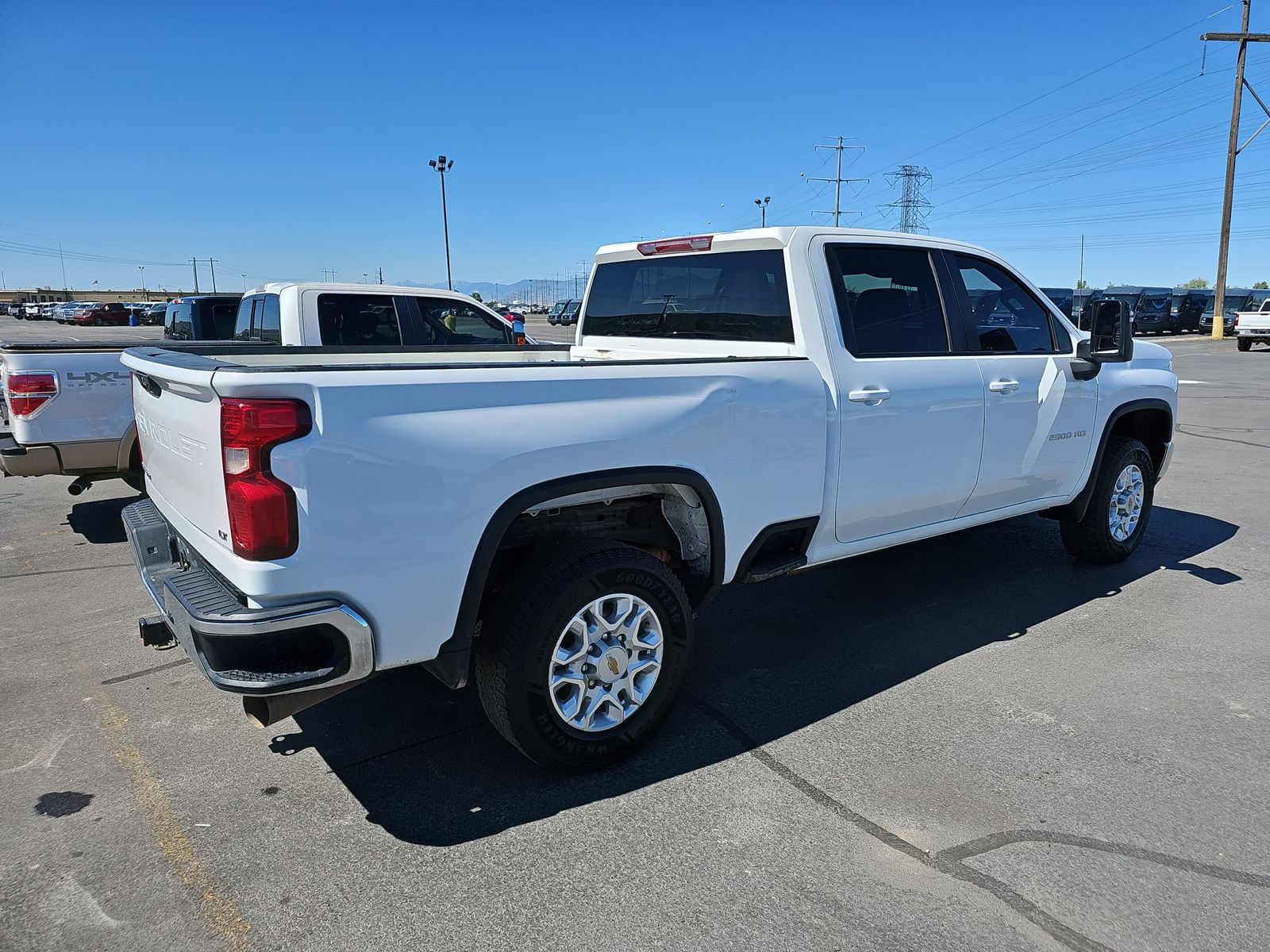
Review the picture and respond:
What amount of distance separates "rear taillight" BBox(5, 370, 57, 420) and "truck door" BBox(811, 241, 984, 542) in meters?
5.33

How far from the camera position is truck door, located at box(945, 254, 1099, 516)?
15.3 feet

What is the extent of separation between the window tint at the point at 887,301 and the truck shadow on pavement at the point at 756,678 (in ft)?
5.00

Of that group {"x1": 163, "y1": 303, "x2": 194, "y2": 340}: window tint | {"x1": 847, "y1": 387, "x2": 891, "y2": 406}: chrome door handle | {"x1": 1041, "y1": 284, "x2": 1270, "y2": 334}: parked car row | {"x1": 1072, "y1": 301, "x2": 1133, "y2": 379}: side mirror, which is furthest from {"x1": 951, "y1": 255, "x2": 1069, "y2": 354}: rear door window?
{"x1": 1041, "y1": 284, "x2": 1270, "y2": 334}: parked car row

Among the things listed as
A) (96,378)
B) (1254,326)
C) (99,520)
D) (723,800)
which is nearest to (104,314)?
(99,520)

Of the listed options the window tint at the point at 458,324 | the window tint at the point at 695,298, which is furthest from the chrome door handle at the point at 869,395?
the window tint at the point at 458,324

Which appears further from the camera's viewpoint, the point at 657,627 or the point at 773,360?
the point at 773,360

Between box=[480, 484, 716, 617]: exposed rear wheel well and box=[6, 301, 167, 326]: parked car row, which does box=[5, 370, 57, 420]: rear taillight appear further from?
box=[6, 301, 167, 326]: parked car row

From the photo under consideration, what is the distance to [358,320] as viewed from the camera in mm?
8531

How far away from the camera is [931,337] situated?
175 inches

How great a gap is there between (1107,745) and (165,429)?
3.81 m

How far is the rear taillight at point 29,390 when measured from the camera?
6070 millimetres

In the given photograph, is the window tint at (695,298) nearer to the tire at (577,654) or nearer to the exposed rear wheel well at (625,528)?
the exposed rear wheel well at (625,528)

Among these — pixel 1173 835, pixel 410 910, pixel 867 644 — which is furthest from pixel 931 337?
pixel 410 910

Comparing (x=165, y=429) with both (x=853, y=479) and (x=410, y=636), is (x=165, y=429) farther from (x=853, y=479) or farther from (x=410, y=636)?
(x=853, y=479)
